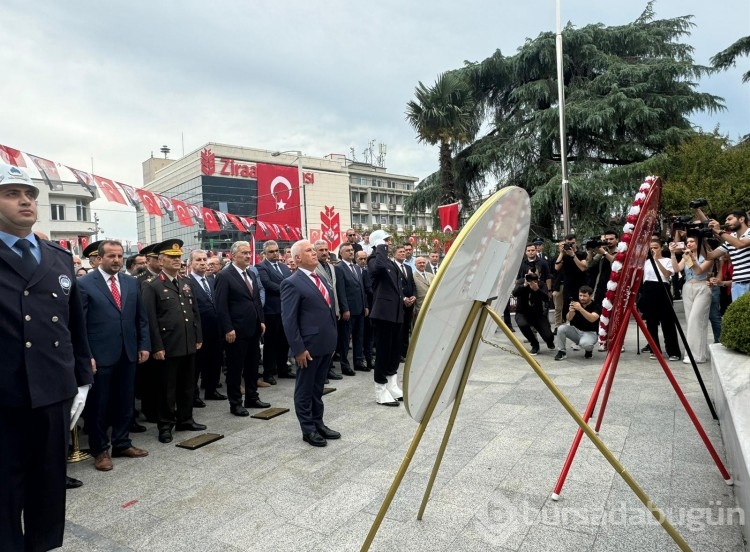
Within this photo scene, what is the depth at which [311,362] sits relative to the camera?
424 cm

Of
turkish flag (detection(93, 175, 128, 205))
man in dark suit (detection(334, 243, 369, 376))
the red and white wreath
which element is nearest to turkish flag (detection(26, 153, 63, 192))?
turkish flag (detection(93, 175, 128, 205))

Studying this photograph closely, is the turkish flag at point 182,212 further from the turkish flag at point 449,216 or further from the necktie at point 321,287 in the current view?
the necktie at point 321,287

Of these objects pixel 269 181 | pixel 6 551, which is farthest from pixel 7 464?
pixel 269 181

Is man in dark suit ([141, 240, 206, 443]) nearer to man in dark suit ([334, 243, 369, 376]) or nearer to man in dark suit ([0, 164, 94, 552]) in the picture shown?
man in dark suit ([0, 164, 94, 552])

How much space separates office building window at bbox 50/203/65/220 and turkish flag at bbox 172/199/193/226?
43.6 metres

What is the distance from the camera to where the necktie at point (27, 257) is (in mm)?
2248

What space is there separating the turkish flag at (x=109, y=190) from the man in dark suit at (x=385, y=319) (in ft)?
27.1

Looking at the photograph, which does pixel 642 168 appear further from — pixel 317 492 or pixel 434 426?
pixel 317 492

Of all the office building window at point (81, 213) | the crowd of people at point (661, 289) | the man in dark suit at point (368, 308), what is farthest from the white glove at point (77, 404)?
the office building window at point (81, 213)

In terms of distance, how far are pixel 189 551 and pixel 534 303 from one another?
6382 millimetres

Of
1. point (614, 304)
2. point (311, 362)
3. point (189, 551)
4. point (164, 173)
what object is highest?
point (164, 173)

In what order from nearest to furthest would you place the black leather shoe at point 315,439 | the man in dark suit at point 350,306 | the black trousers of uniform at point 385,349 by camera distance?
the black leather shoe at point 315,439 < the black trousers of uniform at point 385,349 < the man in dark suit at point 350,306

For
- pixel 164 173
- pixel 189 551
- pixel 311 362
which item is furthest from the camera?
pixel 164 173

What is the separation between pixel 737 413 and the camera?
2627 millimetres
